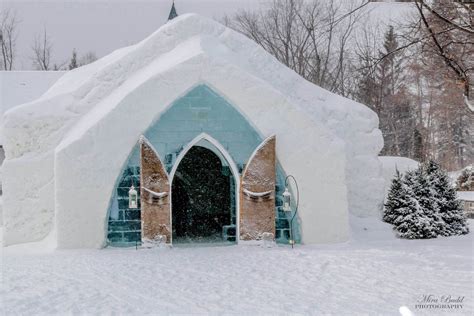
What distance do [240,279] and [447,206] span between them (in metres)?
6.40

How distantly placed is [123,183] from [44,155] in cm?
221

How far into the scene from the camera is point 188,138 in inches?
452

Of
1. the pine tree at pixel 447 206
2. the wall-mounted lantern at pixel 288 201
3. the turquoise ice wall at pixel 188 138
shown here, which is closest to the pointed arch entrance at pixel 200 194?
the turquoise ice wall at pixel 188 138

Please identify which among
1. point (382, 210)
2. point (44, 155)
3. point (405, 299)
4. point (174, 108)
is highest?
point (174, 108)

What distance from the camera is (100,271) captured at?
8.94 meters

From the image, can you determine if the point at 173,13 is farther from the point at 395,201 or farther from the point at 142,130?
the point at 395,201

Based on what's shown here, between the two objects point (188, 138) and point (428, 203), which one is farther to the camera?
point (428, 203)

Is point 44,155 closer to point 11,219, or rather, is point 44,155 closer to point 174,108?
point 11,219

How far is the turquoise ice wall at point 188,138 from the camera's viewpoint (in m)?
11.3

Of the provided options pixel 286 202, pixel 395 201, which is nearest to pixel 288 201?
pixel 286 202

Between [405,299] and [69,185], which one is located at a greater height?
[69,185]

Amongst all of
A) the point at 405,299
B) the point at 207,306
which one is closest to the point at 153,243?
the point at 207,306

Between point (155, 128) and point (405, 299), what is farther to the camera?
point (155, 128)

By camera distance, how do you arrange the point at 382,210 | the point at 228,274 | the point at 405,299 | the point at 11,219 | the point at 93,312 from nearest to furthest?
the point at 93,312
the point at 405,299
the point at 228,274
the point at 11,219
the point at 382,210
